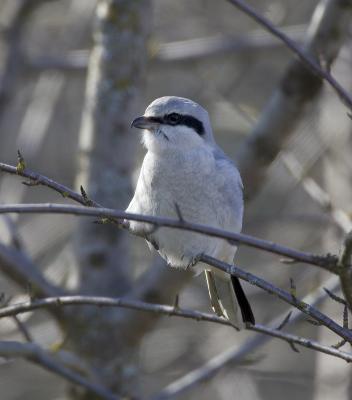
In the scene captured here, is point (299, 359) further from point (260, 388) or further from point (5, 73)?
point (5, 73)

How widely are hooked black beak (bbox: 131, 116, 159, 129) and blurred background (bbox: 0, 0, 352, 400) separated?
95 centimetres

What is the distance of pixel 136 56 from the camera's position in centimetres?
423

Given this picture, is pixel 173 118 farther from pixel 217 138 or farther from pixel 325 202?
pixel 217 138

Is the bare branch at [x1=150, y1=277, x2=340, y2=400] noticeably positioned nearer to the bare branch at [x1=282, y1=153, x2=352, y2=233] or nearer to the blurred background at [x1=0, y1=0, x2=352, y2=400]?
the blurred background at [x1=0, y1=0, x2=352, y2=400]

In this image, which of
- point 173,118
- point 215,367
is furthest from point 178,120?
point 215,367

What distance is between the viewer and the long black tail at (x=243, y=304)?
291 cm

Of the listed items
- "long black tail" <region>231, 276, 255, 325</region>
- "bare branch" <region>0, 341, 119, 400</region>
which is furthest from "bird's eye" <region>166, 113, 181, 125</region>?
"bare branch" <region>0, 341, 119, 400</region>

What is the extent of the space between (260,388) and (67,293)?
3.87m

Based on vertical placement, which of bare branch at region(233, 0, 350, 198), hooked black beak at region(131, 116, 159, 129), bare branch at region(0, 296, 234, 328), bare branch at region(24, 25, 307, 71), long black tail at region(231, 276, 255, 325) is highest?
bare branch at region(24, 25, 307, 71)

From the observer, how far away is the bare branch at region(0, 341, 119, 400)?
2.54m

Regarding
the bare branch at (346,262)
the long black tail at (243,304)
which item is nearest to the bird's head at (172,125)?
the long black tail at (243,304)

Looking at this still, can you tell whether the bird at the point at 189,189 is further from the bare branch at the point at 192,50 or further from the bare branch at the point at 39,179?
the bare branch at the point at 192,50

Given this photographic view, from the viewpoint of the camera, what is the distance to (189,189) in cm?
294


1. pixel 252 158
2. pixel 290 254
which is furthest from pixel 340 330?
pixel 252 158
